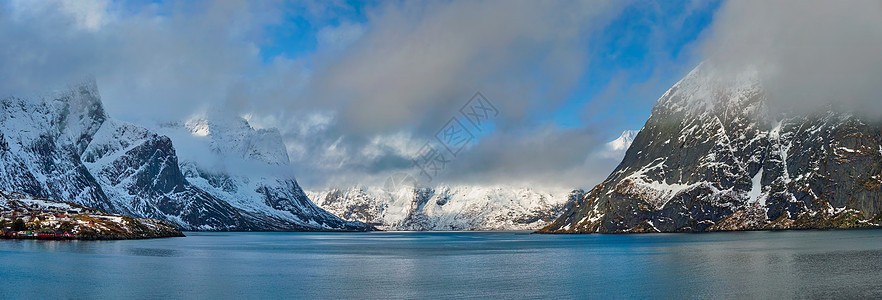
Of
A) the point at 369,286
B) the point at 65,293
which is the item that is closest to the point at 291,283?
the point at 369,286

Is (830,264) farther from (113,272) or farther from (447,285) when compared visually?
(113,272)

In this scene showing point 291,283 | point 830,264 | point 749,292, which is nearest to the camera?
point 749,292

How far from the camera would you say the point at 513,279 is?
98125mm

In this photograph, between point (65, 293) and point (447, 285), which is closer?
point (65, 293)

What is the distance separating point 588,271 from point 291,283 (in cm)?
4995

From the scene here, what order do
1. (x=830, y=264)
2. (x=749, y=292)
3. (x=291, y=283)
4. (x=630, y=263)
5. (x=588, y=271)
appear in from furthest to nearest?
(x=630, y=263)
(x=588, y=271)
(x=830, y=264)
(x=291, y=283)
(x=749, y=292)

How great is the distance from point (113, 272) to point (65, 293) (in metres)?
27.6

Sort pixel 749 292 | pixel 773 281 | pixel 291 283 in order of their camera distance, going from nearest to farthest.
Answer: pixel 749 292 < pixel 773 281 < pixel 291 283

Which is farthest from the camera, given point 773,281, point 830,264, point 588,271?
point 588,271

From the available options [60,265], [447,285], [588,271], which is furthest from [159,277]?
[588,271]

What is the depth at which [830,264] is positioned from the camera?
104 m

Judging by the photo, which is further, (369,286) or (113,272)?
(113,272)

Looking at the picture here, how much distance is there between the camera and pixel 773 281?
280 ft

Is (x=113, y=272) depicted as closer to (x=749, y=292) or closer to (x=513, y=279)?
(x=513, y=279)
